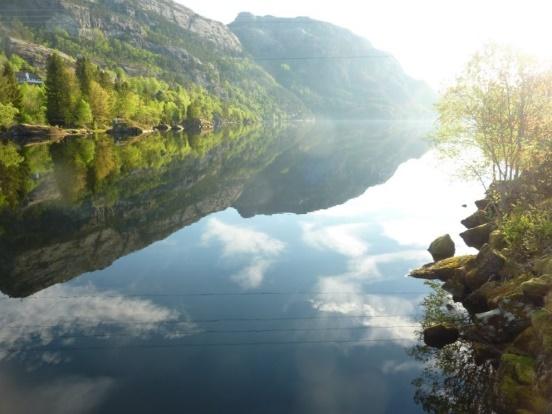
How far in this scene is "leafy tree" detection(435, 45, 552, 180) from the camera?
3159cm

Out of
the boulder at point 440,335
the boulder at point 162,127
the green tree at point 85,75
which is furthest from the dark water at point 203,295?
the boulder at point 162,127

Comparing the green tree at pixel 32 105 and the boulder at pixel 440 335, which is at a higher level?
the green tree at pixel 32 105

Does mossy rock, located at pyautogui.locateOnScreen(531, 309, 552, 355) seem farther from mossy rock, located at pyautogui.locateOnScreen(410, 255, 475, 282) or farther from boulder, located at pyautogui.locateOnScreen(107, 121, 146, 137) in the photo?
boulder, located at pyautogui.locateOnScreen(107, 121, 146, 137)

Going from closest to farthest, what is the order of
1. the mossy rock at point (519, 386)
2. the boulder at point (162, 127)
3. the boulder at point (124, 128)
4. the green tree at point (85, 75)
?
the mossy rock at point (519, 386)
the green tree at point (85, 75)
the boulder at point (124, 128)
the boulder at point (162, 127)

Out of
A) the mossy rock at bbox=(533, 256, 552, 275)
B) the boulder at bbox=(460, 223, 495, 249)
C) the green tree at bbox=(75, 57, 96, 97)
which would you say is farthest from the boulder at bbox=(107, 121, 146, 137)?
the mossy rock at bbox=(533, 256, 552, 275)

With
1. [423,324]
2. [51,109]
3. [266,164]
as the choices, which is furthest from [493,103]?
[51,109]

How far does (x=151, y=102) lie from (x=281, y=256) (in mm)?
141220

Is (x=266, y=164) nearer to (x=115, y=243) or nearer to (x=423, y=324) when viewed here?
(x=115, y=243)

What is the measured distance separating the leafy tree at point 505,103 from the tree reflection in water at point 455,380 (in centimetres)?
1659

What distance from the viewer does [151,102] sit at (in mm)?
163125

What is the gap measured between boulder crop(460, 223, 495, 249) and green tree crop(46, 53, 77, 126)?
352 feet

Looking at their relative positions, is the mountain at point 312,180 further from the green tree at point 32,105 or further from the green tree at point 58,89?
the green tree at point 32,105

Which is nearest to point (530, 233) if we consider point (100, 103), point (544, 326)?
point (544, 326)

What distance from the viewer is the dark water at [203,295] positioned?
1794 centimetres
